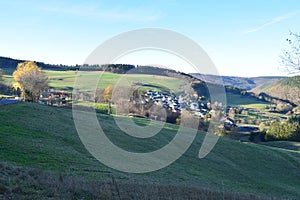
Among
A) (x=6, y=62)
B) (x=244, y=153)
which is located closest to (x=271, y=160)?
(x=244, y=153)

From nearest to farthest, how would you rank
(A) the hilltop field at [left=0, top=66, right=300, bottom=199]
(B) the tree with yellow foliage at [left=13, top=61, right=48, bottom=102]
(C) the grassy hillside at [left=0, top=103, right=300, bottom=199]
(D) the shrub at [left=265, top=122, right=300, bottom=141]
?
(A) the hilltop field at [left=0, top=66, right=300, bottom=199]
(C) the grassy hillside at [left=0, top=103, right=300, bottom=199]
(B) the tree with yellow foliage at [left=13, top=61, right=48, bottom=102]
(D) the shrub at [left=265, top=122, right=300, bottom=141]

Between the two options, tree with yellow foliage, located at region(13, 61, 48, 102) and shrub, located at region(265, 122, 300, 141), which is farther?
shrub, located at region(265, 122, 300, 141)

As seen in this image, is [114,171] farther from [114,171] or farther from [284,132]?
[284,132]

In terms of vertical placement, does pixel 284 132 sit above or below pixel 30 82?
below

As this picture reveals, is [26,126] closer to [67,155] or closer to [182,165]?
[67,155]

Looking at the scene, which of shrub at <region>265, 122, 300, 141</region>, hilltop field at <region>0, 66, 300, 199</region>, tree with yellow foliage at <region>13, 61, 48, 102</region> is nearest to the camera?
hilltop field at <region>0, 66, 300, 199</region>

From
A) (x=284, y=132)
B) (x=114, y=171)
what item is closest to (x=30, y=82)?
(x=114, y=171)

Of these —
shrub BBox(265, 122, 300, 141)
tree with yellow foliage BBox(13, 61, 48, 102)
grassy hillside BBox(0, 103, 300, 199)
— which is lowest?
shrub BBox(265, 122, 300, 141)

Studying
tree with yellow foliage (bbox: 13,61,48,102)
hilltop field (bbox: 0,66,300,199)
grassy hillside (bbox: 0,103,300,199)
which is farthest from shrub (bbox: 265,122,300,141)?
tree with yellow foliage (bbox: 13,61,48,102)

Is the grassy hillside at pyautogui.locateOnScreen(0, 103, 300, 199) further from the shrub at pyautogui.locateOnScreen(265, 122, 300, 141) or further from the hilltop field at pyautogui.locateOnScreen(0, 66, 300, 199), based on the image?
the shrub at pyautogui.locateOnScreen(265, 122, 300, 141)
